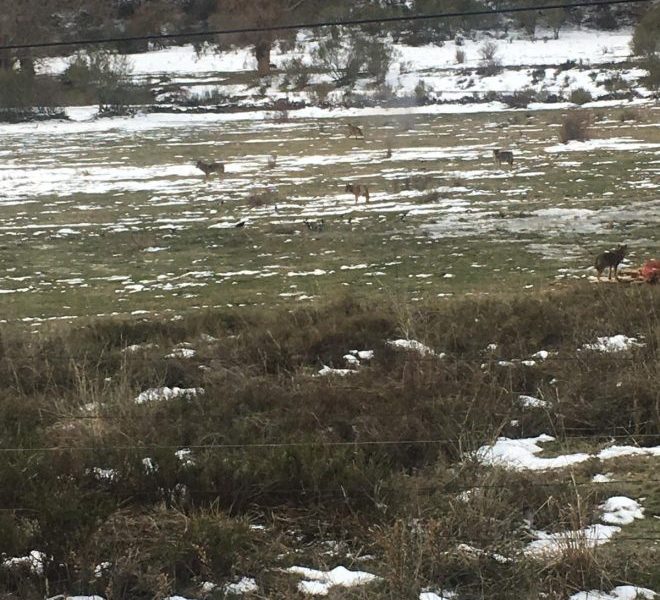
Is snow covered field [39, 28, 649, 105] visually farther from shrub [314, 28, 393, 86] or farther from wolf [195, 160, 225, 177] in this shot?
wolf [195, 160, 225, 177]

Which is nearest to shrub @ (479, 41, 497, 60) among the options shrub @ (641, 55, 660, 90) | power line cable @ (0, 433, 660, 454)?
shrub @ (641, 55, 660, 90)

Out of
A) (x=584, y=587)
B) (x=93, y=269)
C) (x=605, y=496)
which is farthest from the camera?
(x=93, y=269)

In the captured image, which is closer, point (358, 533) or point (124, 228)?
point (358, 533)

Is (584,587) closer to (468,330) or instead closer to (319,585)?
(319,585)

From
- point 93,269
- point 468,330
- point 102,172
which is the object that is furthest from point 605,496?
point 102,172

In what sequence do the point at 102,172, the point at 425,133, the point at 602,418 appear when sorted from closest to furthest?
1. the point at 602,418
2. the point at 102,172
3. the point at 425,133

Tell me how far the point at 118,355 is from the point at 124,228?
33.8ft

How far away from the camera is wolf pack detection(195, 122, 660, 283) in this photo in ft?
38.0

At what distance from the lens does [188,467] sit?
5.22 meters

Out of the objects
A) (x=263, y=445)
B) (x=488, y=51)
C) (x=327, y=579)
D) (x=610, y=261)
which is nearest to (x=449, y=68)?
(x=488, y=51)

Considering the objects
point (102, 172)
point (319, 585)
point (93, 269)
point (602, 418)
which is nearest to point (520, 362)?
point (602, 418)

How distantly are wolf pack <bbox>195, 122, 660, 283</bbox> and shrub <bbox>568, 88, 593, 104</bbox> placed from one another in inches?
523

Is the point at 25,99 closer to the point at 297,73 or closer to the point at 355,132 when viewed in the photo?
the point at 297,73

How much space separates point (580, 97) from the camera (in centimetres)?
4356
